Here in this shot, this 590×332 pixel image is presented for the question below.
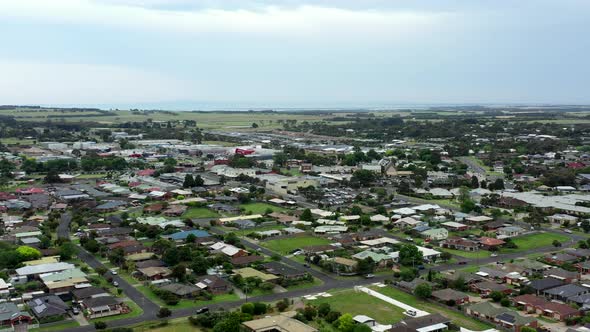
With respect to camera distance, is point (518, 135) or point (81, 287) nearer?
point (81, 287)

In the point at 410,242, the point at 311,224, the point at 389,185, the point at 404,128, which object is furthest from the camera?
the point at 404,128

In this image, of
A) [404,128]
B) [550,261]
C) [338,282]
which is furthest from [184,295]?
[404,128]

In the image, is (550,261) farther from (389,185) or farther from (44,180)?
(44,180)

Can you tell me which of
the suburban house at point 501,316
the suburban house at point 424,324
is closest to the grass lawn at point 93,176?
the suburban house at point 424,324

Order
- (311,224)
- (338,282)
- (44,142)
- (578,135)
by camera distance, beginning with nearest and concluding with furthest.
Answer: (338,282), (311,224), (44,142), (578,135)

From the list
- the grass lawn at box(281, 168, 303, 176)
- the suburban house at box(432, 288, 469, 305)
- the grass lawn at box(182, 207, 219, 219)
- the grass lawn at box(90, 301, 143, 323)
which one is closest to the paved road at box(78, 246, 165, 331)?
the grass lawn at box(90, 301, 143, 323)

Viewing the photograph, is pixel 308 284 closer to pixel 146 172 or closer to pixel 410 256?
pixel 410 256
